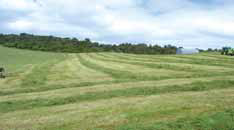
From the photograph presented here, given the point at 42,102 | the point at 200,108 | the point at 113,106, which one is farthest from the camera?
the point at 42,102

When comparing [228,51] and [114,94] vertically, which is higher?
[228,51]

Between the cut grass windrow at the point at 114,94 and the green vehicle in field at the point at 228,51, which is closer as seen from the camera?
the cut grass windrow at the point at 114,94

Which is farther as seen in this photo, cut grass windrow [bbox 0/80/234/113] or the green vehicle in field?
the green vehicle in field

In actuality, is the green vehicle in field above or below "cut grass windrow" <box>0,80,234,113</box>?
above

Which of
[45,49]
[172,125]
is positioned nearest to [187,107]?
[172,125]

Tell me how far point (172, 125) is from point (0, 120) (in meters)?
4.53

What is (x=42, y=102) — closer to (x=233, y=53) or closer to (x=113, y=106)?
(x=113, y=106)

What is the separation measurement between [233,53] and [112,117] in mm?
36793

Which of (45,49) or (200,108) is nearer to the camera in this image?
(200,108)

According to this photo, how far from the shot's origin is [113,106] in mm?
7570

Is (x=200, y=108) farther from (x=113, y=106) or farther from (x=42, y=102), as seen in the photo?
(x=42, y=102)

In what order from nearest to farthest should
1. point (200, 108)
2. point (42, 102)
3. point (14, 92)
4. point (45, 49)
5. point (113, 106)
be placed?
point (200, 108) → point (113, 106) → point (42, 102) → point (14, 92) → point (45, 49)

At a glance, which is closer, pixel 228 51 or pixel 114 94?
pixel 114 94

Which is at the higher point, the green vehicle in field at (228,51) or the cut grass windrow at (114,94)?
the green vehicle in field at (228,51)
